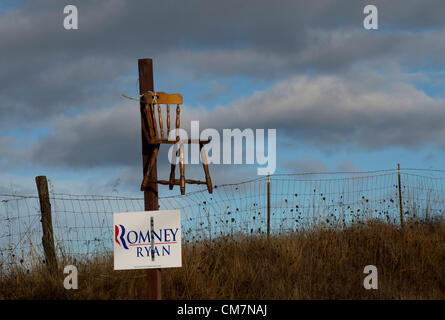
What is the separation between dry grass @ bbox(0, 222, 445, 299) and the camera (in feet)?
22.3

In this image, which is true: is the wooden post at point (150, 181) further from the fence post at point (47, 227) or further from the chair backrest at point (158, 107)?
the fence post at point (47, 227)

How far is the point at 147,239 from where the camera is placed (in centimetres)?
564

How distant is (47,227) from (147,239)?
2721mm

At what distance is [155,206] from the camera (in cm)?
599

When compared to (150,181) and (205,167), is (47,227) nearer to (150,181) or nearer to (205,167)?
(150,181)

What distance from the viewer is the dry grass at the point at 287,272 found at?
6.79 m

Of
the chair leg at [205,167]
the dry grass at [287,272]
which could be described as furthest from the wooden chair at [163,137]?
the dry grass at [287,272]

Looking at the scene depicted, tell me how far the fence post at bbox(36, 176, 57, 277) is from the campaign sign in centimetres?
200

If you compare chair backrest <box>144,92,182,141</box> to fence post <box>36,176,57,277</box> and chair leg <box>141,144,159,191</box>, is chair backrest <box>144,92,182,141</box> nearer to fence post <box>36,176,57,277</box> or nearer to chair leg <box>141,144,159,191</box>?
chair leg <box>141,144,159,191</box>

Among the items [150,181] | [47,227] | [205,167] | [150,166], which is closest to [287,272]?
[205,167]

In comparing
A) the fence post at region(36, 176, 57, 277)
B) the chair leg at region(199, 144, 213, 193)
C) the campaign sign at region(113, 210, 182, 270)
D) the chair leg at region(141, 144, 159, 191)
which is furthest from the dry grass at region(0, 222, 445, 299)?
the chair leg at region(199, 144, 213, 193)

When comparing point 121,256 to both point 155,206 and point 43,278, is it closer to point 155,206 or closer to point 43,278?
point 155,206
